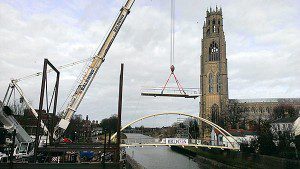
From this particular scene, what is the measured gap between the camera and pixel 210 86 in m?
95.1

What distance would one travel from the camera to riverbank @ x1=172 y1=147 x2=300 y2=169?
28766mm

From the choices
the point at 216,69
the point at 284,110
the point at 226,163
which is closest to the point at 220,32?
the point at 216,69

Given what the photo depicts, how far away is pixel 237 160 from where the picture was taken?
37.4 meters

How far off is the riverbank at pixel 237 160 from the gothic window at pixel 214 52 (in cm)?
5109

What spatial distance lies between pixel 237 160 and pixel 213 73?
61.0 metres

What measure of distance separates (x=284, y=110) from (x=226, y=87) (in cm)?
1960

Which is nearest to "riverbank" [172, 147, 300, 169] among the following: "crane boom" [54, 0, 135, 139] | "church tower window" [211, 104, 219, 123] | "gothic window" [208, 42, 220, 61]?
"crane boom" [54, 0, 135, 139]

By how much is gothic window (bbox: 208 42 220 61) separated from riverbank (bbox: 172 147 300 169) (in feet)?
168

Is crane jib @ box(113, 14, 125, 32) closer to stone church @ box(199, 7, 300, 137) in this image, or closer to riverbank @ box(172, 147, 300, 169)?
riverbank @ box(172, 147, 300, 169)

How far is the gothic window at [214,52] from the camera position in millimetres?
97000

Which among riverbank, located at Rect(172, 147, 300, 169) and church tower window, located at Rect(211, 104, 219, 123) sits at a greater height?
church tower window, located at Rect(211, 104, 219, 123)

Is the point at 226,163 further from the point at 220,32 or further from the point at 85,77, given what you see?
the point at 220,32

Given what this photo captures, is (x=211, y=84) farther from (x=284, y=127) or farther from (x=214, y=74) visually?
(x=284, y=127)

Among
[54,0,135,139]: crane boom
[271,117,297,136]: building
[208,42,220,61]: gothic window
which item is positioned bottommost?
[271,117,297,136]: building
